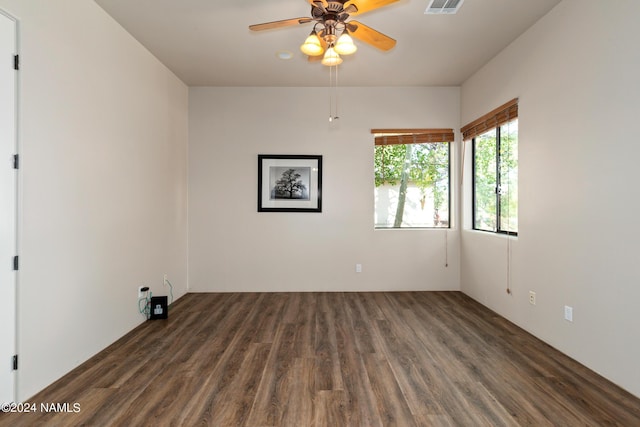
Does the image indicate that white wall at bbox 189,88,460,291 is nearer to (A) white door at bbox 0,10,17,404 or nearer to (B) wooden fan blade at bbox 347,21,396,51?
(B) wooden fan blade at bbox 347,21,396,51

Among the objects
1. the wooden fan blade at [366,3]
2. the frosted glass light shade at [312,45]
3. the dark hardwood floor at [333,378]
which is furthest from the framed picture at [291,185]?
the wooden fan blade at [366,3]

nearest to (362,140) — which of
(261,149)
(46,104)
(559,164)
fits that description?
(261,149)

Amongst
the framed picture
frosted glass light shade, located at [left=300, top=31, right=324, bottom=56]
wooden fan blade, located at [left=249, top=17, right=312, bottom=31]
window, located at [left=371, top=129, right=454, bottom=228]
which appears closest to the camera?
wooden fan blade, located at [left=249, top=17, right=312, bottom=31]

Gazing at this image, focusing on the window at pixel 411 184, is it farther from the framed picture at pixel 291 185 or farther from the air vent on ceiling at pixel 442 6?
the air vent on ceiling at pixel 442 6

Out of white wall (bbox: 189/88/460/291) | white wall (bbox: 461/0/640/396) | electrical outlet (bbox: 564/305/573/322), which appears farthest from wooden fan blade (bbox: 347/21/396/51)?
electrical outlet (bbox: 564/305/573/322)

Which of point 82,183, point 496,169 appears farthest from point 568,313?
point 82,183

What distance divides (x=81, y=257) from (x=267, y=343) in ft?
5.43

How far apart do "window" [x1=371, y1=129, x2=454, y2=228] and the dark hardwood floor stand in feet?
5.30

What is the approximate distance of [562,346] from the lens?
2.78 m

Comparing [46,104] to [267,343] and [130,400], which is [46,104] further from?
[267,343]

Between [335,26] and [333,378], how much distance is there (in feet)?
8.07

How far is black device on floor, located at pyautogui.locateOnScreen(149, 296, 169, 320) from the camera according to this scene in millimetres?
3607

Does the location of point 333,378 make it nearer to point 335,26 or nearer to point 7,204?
point 7,204

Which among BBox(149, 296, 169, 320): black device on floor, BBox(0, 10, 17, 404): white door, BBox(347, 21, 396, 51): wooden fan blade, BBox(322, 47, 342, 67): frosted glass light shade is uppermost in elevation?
BBox(347, 21, 396, 51): wooden fan blade
